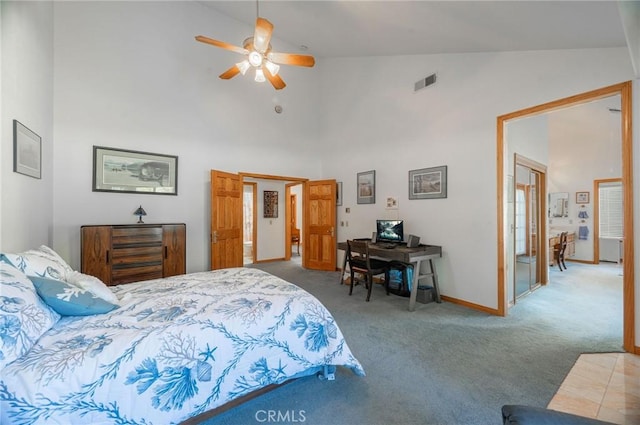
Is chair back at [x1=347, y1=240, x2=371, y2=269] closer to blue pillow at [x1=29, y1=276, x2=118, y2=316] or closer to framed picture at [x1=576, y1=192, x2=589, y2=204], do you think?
blue pillow at [x1=29, y1=276, x2=118, y2=316]

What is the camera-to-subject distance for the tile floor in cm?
170

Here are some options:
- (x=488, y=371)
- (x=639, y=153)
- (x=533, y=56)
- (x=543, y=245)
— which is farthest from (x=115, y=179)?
(x=543, y=245)

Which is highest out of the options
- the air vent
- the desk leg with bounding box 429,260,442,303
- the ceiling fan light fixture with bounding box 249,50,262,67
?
the air vent

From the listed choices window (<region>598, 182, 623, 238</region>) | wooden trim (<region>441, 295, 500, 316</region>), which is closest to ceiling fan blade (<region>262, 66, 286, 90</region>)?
wooden trim (<region>441, 295, 500, 316</region>)

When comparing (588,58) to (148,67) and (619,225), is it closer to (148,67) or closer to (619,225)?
(148,67)

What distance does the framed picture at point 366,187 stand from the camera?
4.94 meters

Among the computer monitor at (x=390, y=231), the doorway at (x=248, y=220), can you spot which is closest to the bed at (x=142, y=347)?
the computer monitor at (x=390, y=231)

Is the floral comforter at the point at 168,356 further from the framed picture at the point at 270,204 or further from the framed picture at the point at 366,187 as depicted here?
the framed picture at the point at 270,204

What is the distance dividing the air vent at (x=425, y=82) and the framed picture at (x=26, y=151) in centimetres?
464

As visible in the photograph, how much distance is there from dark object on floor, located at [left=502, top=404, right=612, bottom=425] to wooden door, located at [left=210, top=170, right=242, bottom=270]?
13.6ft

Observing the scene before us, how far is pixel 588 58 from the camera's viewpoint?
2.61 metres

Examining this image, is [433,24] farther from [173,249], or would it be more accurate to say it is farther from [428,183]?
[173,249]

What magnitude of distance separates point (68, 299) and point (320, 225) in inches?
178

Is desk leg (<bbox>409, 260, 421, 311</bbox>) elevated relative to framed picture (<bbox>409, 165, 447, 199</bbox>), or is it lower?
lower
